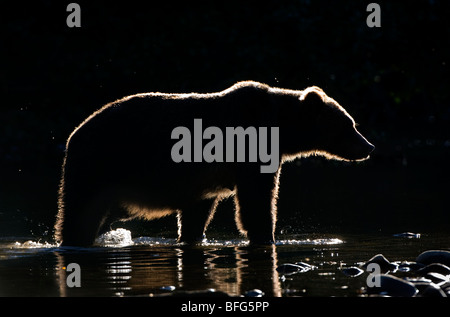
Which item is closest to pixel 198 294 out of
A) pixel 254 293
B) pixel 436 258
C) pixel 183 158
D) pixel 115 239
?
pixel 254 293

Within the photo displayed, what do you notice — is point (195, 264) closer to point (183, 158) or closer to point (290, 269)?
point (290, 269)

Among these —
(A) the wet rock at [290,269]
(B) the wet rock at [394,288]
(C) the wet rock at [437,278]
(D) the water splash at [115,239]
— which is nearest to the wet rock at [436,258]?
(C) the wet rock at [437,278]

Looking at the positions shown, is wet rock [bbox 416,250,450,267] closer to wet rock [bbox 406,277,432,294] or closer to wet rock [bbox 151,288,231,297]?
wet rock [bbox 406,277,432,294]

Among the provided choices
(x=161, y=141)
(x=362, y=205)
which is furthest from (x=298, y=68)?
(x=161, y=141)

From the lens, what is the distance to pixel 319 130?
1026cm

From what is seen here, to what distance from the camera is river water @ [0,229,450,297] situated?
6.93 meters

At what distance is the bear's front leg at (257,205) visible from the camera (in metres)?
9.58

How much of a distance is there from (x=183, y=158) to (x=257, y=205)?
945mm

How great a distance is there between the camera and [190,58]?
78.4 feet

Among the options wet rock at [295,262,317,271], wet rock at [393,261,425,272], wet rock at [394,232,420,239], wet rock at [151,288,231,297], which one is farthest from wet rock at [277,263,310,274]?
wet rock at [394,232,420,239]

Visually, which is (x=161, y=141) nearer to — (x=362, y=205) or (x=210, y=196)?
(x=210, y=196)

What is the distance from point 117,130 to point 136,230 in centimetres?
261

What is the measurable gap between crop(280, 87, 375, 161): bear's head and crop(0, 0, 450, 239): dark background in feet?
24.2

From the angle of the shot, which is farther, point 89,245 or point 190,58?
point 190,58
